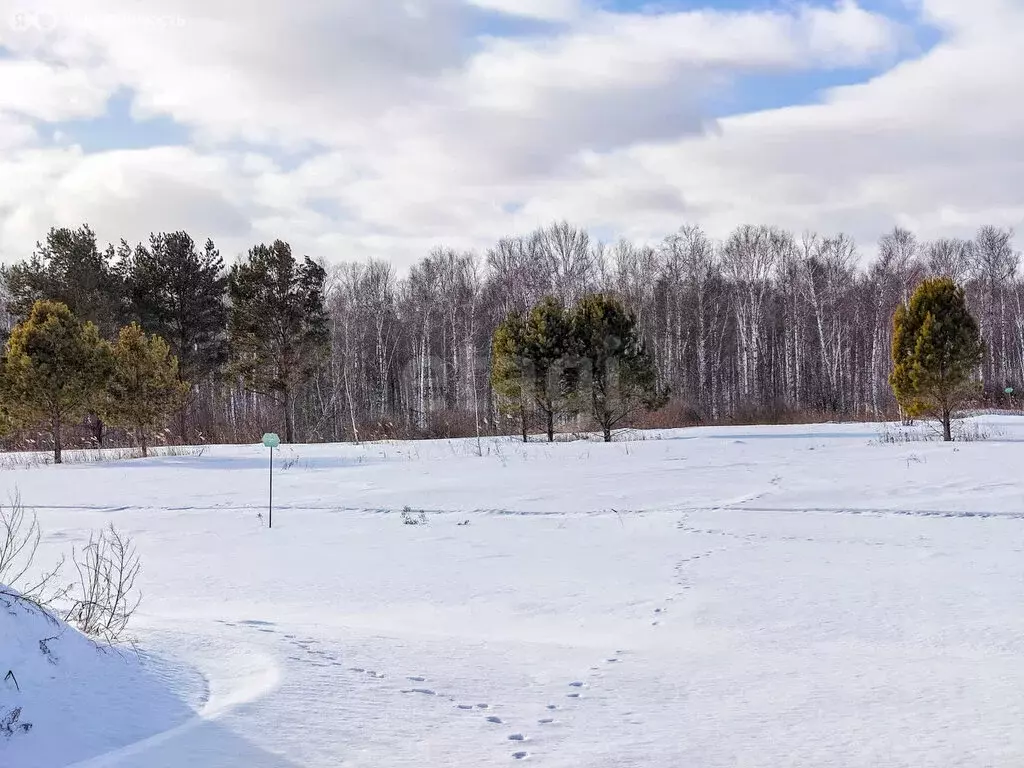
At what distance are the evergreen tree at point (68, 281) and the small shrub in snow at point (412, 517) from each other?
27.8 m

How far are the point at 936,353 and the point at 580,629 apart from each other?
57.5 feet

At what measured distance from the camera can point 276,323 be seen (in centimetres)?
3453

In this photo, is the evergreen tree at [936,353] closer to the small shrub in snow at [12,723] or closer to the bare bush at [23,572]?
the bare bush at [23,572]

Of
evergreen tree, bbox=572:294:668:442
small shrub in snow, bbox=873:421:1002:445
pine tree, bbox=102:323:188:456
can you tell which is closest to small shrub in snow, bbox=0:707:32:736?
small shrub in snow, bbox=873:421:1002:445

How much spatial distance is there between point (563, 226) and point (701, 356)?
13.3 metres

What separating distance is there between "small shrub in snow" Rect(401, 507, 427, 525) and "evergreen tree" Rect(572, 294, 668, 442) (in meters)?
12.9

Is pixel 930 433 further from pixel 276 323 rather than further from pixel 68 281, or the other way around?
pixel 68 281

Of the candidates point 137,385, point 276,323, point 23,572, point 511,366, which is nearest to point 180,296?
point 276,323

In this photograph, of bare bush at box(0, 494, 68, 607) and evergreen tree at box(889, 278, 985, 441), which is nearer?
bare bush at box(0, 494, 68, 607)

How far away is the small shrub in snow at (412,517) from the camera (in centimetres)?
1134

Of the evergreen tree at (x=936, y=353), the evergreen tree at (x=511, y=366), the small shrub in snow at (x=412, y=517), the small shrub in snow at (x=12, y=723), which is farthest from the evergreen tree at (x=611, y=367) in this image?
the small shrub in snow at (x=12, y=723)

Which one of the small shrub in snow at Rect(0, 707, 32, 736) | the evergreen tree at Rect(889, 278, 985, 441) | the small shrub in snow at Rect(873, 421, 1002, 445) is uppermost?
the evergreen tree at Rect(889, 278, 985, 441)

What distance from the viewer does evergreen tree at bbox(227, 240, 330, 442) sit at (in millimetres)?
34094

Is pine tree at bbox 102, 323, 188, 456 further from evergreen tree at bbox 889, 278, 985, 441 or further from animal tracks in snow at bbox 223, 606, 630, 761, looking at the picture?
animal tracks in snow at bbox 223, 606, 630, 761
